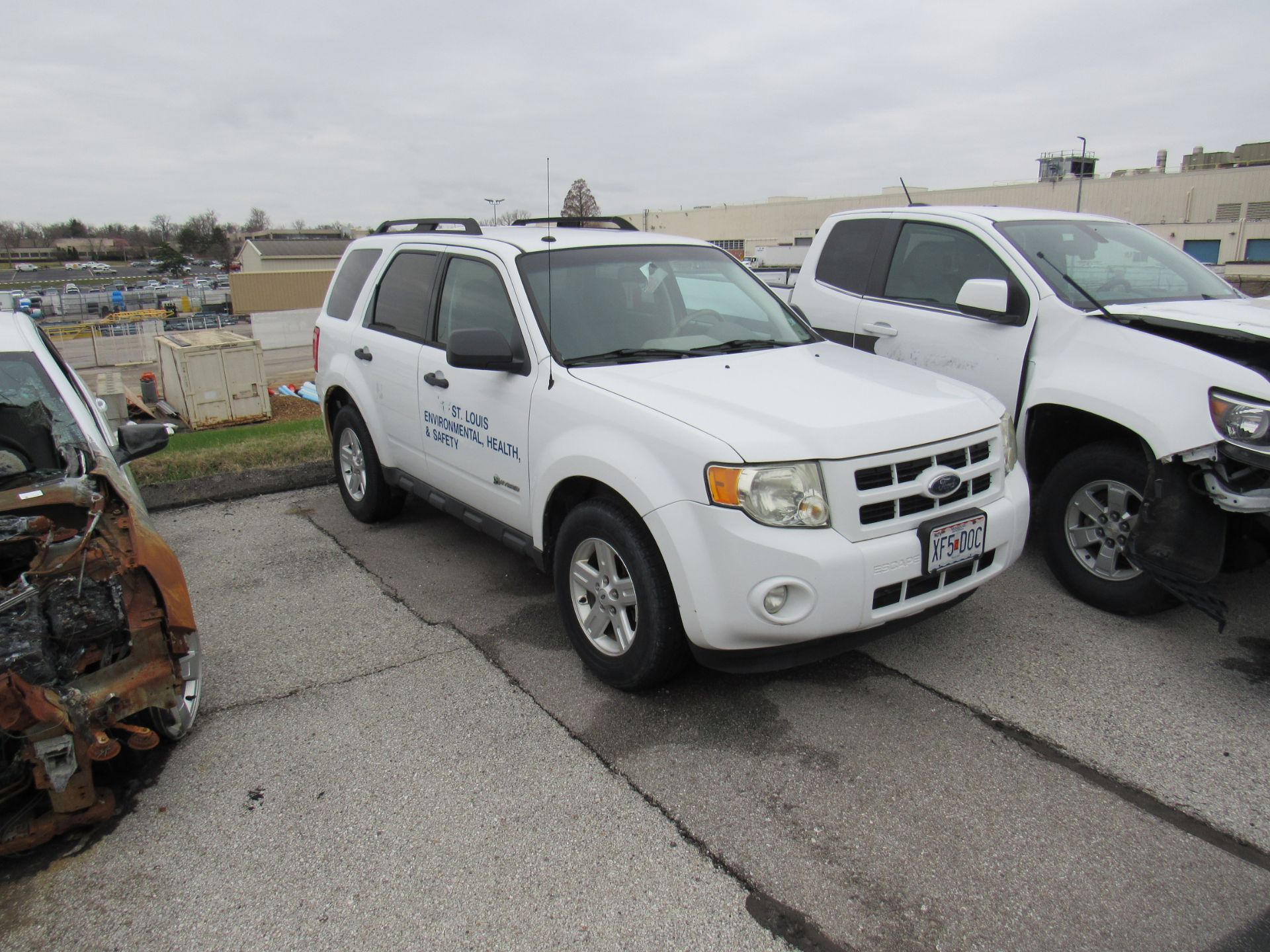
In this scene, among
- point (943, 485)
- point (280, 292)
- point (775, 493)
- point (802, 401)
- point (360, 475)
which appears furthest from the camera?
point (280, 292)

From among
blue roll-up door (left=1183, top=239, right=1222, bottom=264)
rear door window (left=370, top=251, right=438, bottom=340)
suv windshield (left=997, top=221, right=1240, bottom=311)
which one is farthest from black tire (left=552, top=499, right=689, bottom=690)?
blue roll-up door (left=1183, top=239, right=1222, bottom=264)

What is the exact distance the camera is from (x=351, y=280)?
5906 mm

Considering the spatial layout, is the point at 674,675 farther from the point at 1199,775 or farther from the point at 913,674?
the point at 1199,775

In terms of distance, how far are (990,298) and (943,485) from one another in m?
1.86

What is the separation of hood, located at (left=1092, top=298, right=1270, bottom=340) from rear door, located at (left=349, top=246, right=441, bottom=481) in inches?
147

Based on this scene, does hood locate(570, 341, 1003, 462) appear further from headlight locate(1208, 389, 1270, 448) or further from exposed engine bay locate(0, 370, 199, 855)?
exposed engine bay locate(0, 370, 199, 855)

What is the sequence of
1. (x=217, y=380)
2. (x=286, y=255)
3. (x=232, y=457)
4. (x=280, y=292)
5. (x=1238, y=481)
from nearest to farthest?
1. (x=1238, y=481)
2. (x=232, y=457)
3. (x=217, y=380)
4. (x=280, y=292)
5. (x=286, y=255)

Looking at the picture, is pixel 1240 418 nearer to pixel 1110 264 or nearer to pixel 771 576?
pixel 1110 264

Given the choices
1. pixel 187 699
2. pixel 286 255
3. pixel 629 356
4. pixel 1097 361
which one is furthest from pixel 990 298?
pixel 286 255

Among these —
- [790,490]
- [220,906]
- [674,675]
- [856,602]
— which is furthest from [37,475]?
[856,602]

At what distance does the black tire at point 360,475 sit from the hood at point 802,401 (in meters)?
2.38

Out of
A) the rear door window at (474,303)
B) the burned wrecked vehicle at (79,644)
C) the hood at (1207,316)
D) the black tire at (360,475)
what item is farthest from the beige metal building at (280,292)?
the hood at (1207,316)

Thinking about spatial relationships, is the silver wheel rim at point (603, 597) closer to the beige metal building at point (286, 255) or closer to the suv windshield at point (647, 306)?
the suv windshield at point (647, 306)

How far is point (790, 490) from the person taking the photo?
309 cm
